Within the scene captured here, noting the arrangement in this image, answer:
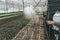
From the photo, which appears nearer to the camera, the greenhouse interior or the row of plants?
the greenhouse interior

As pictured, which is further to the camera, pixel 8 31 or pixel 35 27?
pixel 35 27

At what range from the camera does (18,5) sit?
830 inches

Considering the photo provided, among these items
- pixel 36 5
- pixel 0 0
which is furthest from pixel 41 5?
pixel 0 0

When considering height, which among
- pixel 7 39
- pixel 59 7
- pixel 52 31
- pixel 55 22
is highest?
pixel 59 7

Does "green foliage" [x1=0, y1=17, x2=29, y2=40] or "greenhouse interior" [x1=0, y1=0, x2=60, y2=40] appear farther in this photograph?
"green foliage" [x1=0, y1=17, x2=29, y2=40]

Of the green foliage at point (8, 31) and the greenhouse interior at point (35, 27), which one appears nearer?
the greenhouse interior at point (35, 27)

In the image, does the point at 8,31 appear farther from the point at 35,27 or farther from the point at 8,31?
the point at 35,27

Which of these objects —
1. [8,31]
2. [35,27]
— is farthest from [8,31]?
[35,27]

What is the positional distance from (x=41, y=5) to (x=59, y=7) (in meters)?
15.6

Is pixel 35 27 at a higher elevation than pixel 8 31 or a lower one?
lower

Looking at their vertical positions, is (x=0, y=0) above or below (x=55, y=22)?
above

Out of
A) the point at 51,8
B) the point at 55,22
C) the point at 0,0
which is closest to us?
the point at 55,22

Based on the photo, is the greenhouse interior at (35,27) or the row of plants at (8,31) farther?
the row of plants at (8,31)

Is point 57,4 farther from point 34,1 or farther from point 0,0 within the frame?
point 34,1
